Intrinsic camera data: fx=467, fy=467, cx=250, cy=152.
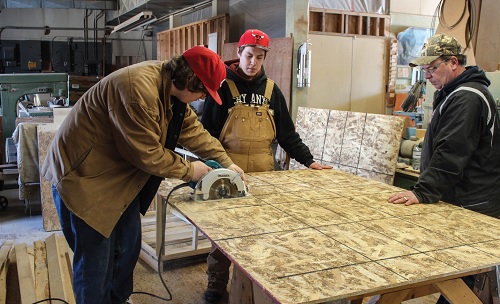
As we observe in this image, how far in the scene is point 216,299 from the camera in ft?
10.00

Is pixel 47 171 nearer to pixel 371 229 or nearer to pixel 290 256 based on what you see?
pixel 290 256

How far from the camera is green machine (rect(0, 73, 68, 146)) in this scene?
5.39m

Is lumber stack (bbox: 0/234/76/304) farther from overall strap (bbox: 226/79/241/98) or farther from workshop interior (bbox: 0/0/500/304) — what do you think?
overall strap (bbox: 226/79/241/98)

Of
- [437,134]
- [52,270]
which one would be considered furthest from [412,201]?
[52,270]

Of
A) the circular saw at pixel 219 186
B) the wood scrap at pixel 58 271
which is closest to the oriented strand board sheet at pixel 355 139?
the circular saw at pixel 219 186

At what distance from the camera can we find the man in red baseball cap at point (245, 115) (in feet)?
9.54

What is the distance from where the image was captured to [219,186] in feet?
7.45

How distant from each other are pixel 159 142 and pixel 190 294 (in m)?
1.52

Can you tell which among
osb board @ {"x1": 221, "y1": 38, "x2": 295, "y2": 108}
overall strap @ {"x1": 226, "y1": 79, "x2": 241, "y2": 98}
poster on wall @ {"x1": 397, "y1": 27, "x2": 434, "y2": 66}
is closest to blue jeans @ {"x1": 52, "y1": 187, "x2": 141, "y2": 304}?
overall strap @ {"x1": 226, "y1": 79, "x2": 241, "y2": 98}

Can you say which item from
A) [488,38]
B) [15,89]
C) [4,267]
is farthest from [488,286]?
[15,89]

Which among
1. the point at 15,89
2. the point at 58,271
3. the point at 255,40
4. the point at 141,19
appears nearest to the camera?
the point at 255,40

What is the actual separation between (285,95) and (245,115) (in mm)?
2983

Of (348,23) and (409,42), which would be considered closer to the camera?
(348,23)

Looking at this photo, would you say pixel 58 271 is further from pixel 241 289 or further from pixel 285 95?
pixel 285 95
